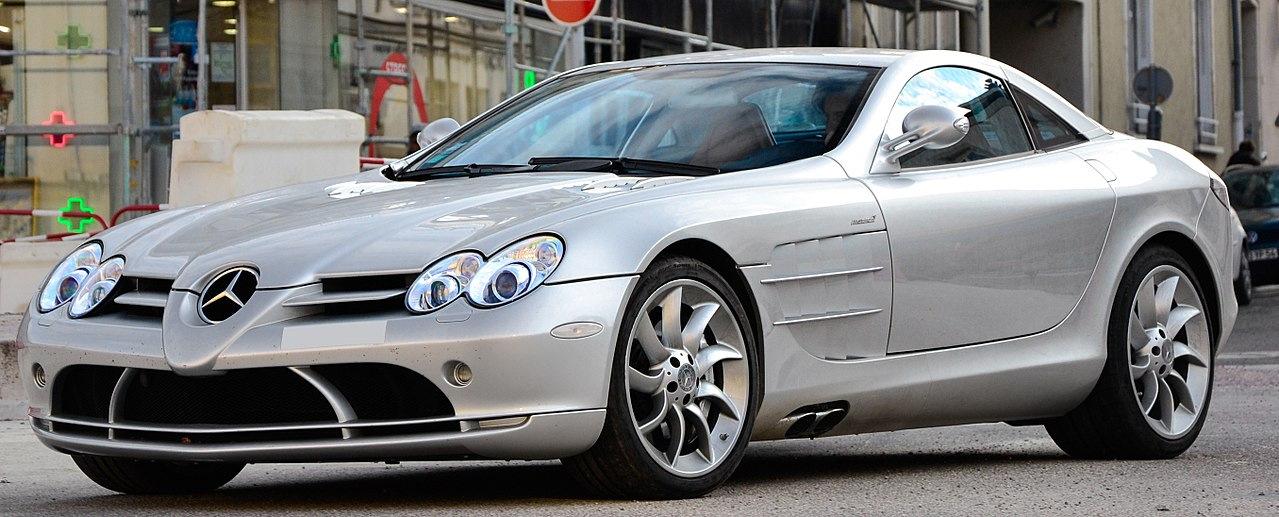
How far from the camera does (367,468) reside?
680 cm

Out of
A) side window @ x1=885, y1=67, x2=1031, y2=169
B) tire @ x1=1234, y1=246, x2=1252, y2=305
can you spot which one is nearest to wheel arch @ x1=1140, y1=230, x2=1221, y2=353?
side window @ x1=885, y1=67, x2=1031, y2=169

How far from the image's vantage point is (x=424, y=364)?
472cm

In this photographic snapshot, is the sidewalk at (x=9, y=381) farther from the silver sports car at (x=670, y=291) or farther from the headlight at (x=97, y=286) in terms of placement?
the headlight at (x=97, y=286)

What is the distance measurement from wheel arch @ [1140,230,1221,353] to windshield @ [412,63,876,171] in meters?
1.40

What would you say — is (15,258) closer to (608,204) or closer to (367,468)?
(367,468)

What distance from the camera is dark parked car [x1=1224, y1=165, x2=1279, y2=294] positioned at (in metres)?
21.4

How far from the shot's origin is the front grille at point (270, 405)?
4848 mm

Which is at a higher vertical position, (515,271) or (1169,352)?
(515,271)

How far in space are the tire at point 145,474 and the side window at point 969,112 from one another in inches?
86.9

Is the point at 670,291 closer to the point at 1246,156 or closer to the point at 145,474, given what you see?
the point at 145,474

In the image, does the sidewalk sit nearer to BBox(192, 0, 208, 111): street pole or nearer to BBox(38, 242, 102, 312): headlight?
BBox(38, 242, 102, 312): headlight

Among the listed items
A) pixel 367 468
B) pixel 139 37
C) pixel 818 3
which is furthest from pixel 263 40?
pixel 367 468

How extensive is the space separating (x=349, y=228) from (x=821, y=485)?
153cm

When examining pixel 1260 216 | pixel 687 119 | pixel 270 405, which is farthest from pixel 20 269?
pixel 1260 216
